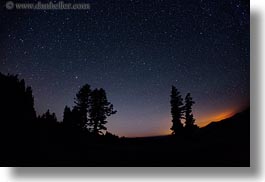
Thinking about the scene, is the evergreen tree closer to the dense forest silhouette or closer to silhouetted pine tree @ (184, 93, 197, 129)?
the dense forest silhouette

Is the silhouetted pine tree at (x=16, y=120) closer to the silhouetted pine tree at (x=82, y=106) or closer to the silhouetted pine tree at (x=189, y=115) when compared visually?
the silhouetted pine tree at (x=82, y=106)

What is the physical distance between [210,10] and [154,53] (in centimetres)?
48

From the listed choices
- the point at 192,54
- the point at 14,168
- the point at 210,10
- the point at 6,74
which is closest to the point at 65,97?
the point at 6,74

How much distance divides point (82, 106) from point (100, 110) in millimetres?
124

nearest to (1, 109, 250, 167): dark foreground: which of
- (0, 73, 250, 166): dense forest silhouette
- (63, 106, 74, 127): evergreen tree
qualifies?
(0, 73, 250, 166): dense forest silhouette

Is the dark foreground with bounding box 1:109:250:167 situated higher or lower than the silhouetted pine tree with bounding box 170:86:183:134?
lower

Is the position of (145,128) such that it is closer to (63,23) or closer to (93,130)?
(93,130)

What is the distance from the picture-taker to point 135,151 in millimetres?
2971

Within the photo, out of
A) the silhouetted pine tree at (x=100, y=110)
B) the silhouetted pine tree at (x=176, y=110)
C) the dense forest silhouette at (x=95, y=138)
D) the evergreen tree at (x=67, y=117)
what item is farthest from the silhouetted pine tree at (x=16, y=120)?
the silhouetted pine tree at (x=176, y=110)

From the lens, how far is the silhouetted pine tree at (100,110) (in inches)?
117

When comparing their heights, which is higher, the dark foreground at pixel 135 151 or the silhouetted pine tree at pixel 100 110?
the silhouetted pine tree at pixel 100 110

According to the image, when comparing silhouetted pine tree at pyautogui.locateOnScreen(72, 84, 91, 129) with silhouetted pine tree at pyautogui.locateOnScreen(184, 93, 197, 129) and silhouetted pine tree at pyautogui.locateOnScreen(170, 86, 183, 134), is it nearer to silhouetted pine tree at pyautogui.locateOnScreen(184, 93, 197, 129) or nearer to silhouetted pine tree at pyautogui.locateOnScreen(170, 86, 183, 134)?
silhouetted pine tree at pyautogui.locateOnScreen(170, 86, 183, 134)

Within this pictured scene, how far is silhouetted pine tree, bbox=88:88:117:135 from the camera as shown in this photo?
2963 millimetres

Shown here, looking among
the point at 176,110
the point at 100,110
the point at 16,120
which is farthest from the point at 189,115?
the point at 16,120
